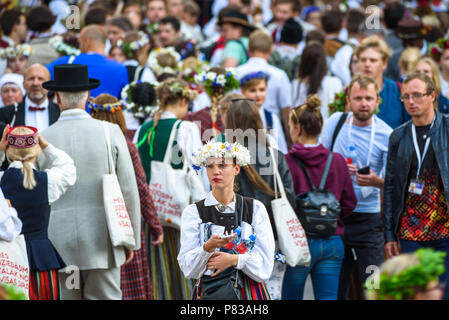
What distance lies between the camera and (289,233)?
5820mm

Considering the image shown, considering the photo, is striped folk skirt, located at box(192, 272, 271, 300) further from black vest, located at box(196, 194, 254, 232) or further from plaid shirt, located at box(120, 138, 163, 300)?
plaid shirt, located at box(120, 138, 163, 300)

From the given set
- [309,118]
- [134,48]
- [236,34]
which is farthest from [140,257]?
[236,34]

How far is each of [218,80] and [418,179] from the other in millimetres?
2548

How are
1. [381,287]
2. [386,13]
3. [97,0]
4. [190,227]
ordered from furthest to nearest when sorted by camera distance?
[97,0] < [386,13] < [190,227] < [381,287]

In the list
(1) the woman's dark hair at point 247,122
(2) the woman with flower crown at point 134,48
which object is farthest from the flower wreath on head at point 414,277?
(2) the woman with flower crown at point 134,48

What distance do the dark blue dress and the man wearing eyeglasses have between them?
261cm

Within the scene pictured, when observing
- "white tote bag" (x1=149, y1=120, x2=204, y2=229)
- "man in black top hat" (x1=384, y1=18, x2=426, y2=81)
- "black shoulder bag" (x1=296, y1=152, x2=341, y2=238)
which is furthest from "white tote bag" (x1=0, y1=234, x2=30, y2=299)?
"man in black top hat" (x1=384, y1=18, x2=426, y2=81)

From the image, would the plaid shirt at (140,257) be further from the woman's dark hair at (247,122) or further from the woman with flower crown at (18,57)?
the woman with flower crown at (18,57)

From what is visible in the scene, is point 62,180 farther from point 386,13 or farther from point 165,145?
point 386,13

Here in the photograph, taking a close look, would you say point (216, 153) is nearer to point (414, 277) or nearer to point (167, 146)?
point (414, 277)

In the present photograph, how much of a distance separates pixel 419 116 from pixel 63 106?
8.95 ft

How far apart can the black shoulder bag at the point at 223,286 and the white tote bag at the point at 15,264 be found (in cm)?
114

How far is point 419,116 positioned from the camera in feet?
20.1
